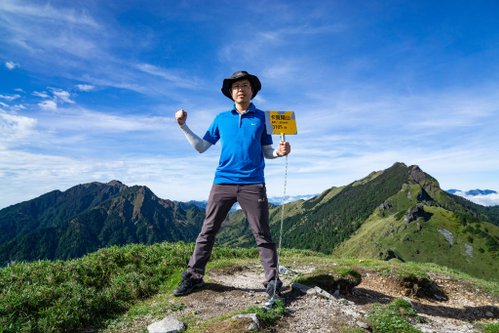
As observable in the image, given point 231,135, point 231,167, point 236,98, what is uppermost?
point 236,98

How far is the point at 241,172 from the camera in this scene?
27.3 feet

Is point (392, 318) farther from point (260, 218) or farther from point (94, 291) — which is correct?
point (94, 291)

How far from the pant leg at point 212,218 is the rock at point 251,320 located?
6.60 feet

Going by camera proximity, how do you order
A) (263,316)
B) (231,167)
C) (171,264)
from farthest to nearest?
(171,264), (231,167), (263,316)

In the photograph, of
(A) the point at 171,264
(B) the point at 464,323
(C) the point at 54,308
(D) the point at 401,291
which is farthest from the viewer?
(D) the point at 401,291

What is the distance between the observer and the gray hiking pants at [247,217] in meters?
8.18

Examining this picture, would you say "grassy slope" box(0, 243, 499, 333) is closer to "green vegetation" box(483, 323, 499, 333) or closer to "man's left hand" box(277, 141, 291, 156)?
"man's left hand" box(277, 141, 291, 156)

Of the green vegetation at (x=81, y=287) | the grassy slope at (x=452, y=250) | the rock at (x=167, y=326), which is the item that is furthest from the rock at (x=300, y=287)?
the grassy slope at (x=452, y=250)

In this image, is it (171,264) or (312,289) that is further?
(171,264)

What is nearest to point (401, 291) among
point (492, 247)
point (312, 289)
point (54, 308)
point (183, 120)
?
point (312, 289)

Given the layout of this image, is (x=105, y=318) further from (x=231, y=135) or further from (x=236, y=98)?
(x=236, y=98)

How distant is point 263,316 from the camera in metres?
7.10

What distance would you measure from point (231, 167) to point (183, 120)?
1522 mm

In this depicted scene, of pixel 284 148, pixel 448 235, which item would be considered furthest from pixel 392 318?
pixel 448 235
